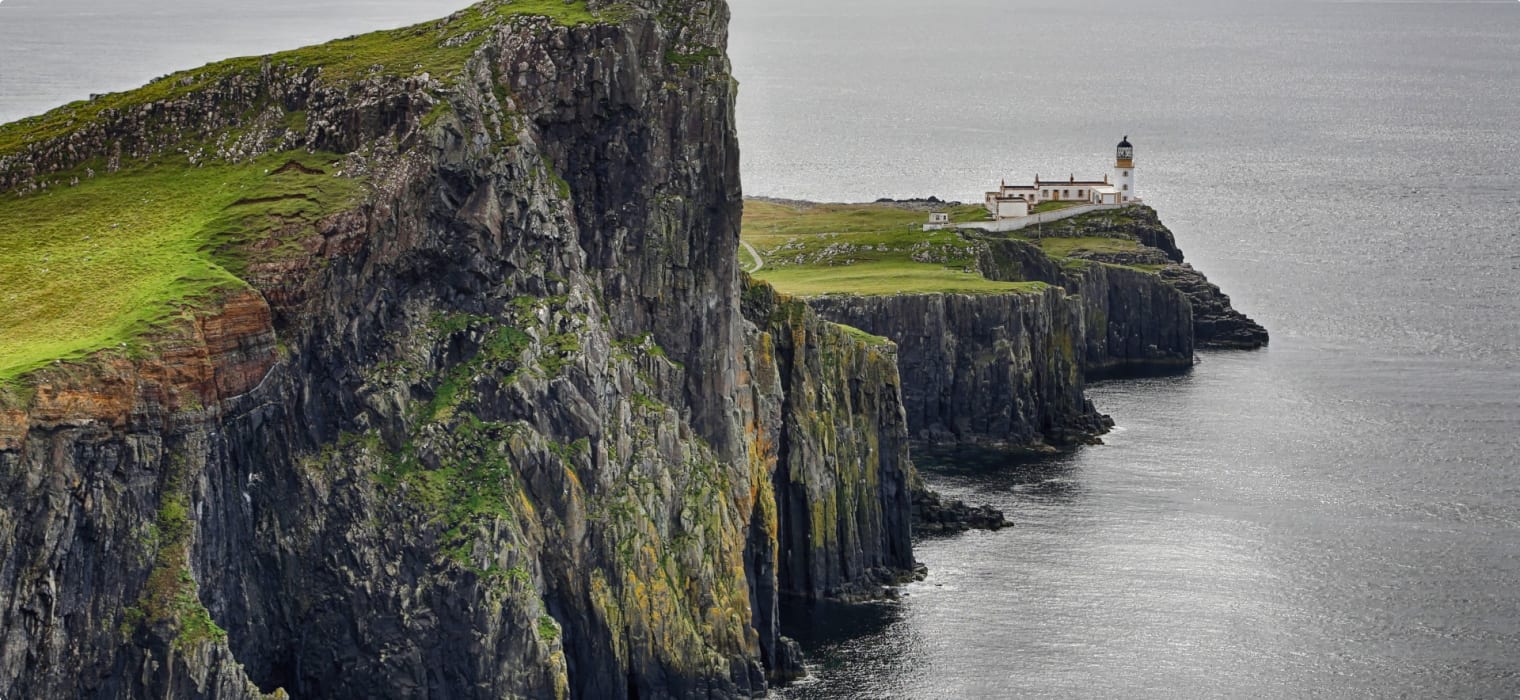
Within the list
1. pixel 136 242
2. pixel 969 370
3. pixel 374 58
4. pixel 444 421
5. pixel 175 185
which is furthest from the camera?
pixel 969 370

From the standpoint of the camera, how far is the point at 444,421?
4368 inches

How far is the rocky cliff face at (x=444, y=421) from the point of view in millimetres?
96062

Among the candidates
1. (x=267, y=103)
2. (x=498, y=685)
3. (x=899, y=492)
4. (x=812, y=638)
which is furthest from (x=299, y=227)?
(x=899, y=492)

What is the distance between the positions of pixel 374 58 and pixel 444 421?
2156cm

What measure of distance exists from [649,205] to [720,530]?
16.2m

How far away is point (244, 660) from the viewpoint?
104 metres

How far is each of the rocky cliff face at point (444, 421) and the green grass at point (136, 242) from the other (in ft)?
4.71

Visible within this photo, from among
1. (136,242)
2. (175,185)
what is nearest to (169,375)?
(136,242)

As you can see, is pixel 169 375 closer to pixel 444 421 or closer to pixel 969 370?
pixel 444 421

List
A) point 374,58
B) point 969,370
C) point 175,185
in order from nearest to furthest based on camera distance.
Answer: point 175,185 → point 374,58 → point 969,370

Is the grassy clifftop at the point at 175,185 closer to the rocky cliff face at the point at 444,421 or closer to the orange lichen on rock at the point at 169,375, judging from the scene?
the rocky cliff face at the point at 444,421

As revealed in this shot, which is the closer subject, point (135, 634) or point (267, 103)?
point (135, 634)

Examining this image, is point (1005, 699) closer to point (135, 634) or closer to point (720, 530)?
point (720, 530)

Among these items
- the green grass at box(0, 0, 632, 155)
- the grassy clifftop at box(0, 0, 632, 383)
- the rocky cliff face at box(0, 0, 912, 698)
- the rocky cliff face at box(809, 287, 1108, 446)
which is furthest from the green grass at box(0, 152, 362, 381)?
the rocky cliff face at box(809, 287, 1108, 446)
